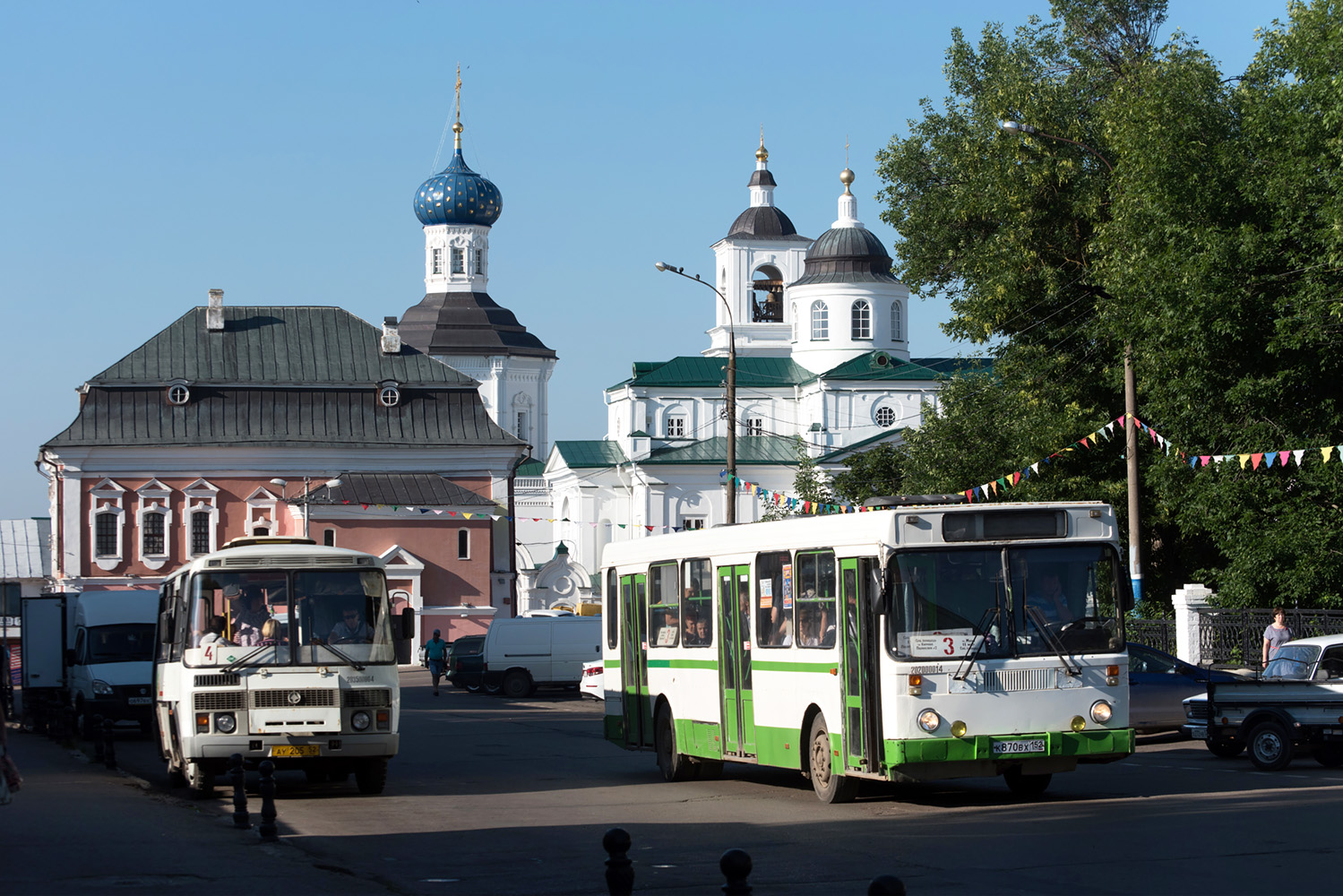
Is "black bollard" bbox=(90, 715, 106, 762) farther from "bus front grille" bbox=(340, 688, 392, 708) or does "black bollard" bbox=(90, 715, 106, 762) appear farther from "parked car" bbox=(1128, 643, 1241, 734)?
"parked car" bbox=(1128, 643, 1241, 734)

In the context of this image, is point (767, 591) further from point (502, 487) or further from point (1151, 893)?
point (502, 487)

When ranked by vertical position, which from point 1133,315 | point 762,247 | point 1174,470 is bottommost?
point 1174,470

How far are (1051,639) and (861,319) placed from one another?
8540 cm

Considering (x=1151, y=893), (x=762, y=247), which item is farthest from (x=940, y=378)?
(x=762, y=247)

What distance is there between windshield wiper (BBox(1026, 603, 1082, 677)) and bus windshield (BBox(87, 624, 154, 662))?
57.6ft

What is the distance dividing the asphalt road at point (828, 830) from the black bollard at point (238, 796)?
338 millimetres

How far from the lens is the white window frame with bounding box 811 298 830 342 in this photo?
324 feet

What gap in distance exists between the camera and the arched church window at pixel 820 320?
98.9 metres

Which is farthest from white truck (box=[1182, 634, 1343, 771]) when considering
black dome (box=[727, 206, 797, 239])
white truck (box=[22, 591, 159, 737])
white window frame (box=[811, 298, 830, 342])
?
black dome (box=[727, 206, 797, 239])

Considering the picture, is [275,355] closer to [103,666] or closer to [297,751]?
[103,666]

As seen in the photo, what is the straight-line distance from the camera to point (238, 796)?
1394 centimetres

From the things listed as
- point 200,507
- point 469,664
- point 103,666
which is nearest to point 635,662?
point 103,666

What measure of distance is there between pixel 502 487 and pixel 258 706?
54.3m

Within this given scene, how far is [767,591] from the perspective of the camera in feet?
52.2
